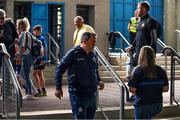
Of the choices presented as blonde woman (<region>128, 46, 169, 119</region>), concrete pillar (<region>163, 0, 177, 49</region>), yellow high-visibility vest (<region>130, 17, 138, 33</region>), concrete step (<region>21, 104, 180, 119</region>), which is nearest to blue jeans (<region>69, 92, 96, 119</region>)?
blonde woman (<region>128, 46, 169, 119</region>)

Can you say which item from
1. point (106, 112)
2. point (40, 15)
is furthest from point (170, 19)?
point (106, 112)

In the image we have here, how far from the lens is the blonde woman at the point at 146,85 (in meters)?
7.56

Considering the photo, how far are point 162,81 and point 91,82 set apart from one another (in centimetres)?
106

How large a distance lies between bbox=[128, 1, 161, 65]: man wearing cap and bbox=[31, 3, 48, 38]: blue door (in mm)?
9151

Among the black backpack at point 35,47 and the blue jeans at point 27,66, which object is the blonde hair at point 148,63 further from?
the black backpack at point 35,47

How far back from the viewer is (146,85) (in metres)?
7.56

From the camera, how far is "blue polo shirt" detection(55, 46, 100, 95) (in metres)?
7.37

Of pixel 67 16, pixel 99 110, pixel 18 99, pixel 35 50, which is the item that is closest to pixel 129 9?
pixel 67 16

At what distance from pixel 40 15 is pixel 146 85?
12.7 m

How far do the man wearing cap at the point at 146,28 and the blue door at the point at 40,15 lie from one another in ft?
30.0

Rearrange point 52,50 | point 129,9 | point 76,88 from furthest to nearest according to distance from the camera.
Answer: point 129,9
point 52,50
point 76,88

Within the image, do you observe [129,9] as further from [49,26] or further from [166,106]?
[166,106]

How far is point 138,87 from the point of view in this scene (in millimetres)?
7574

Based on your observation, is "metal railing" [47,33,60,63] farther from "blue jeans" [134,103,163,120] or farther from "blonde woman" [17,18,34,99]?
"blue jeans" [134,103,163,120]
